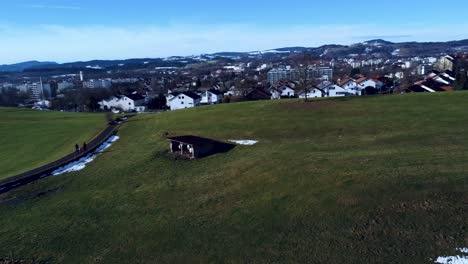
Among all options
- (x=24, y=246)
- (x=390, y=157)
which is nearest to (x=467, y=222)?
(x=390, y=157)

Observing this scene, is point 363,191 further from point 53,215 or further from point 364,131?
point 53,215

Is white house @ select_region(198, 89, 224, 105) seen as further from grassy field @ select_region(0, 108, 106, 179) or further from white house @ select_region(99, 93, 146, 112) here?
grassy field @ select_region(0, 108, 106, 179)

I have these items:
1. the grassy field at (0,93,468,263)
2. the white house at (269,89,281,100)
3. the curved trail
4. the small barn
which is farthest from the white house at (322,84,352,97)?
the curved trail

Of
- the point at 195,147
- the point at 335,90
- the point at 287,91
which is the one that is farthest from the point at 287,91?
the point at 195,147

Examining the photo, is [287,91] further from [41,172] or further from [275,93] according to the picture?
[41,172]

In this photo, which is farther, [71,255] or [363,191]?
[363,191]

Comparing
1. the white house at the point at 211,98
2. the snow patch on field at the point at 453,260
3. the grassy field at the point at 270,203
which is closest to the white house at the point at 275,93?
the white house at the point at 211,98
